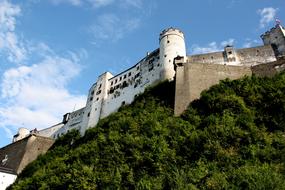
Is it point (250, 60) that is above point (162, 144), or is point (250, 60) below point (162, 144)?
above

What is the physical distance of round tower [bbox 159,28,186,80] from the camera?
30.2m

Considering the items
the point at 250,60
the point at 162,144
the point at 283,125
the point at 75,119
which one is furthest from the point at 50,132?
the point at 283,125

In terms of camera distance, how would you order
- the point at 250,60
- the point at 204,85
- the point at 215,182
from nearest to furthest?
the point at 215,182, the point at 204,85, the point at 250,60

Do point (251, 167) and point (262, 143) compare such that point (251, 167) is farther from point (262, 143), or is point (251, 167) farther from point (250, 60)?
point (250, 60)

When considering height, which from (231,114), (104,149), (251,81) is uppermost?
(251,81)

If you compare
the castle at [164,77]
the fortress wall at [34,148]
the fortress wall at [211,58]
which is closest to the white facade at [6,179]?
the castle at [164,77]

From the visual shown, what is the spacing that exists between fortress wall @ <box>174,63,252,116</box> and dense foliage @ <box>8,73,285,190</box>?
744 millimetres

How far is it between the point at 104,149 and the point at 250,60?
15.0 m

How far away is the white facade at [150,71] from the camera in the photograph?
28438 millimetres

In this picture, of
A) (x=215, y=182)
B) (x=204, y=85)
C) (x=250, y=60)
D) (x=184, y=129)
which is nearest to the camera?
(x=215, y=182)

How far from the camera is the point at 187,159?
16609 millimetres

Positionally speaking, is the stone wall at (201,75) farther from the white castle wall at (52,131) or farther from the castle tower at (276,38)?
the white castle wall at (52,131)

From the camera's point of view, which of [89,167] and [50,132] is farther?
[50,132]

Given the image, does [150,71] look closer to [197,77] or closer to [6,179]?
[197,77]
